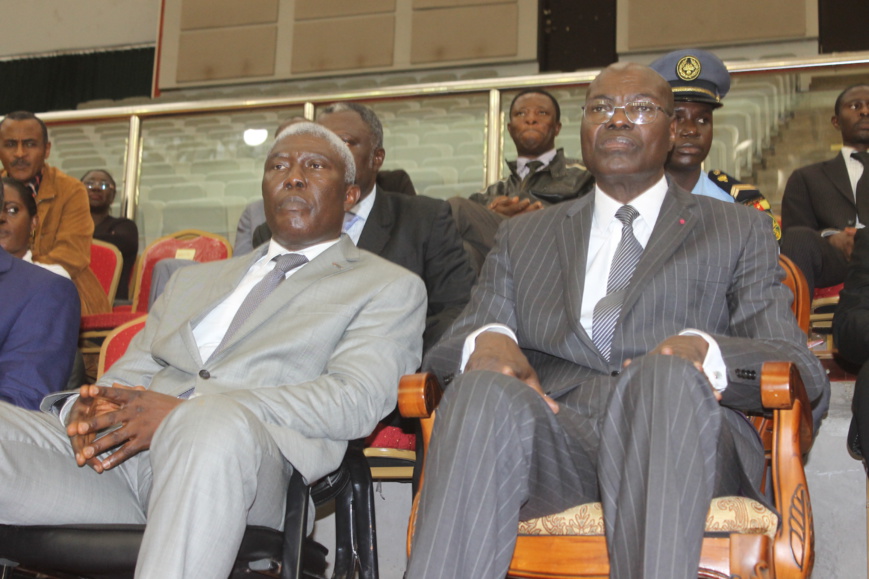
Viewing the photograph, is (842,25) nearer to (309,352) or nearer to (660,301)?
(660,301)

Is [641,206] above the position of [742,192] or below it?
below

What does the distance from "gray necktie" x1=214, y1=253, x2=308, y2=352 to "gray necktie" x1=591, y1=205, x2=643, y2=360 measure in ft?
2.43

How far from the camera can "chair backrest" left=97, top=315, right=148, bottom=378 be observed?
2.67 metres

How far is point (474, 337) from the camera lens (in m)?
2.02

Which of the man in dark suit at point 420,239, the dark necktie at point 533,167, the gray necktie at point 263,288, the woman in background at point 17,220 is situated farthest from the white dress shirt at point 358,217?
the dark necktie at point 533,167

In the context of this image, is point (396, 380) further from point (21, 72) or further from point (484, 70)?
point (21, 72)

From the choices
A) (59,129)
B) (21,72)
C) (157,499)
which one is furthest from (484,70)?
(157,499)

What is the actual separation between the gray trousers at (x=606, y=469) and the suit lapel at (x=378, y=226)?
128 cm

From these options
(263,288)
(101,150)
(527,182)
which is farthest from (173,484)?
(101,150)

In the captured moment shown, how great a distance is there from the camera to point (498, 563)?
1.52 m

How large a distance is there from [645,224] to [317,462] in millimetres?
880

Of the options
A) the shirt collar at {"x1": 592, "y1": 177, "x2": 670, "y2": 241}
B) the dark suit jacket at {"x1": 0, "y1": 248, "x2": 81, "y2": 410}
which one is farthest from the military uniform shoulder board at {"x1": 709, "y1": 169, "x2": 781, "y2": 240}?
the dark suit jacket at {"x1": 0, "y1": 248, "x2": 81, "y2": 410}

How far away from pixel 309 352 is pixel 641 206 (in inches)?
31.3

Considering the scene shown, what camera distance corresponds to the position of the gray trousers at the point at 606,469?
4.75 ft
